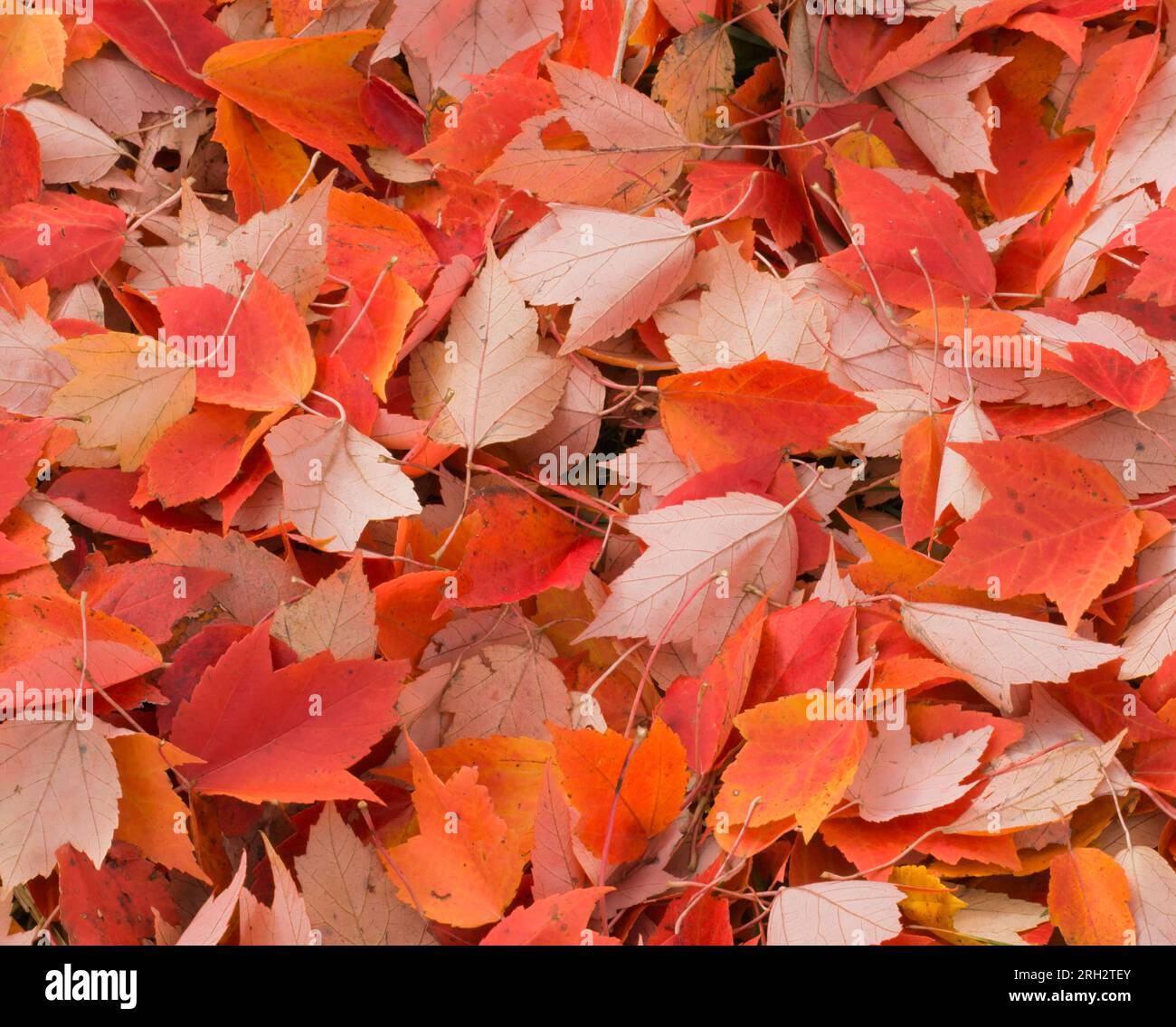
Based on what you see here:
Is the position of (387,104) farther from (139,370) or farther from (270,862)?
(270,862)

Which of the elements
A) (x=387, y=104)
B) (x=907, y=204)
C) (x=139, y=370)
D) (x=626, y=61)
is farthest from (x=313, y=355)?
(x=907, y=204)

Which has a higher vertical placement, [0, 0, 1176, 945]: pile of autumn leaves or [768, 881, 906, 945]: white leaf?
[0, 0, 1176, 945]: pile of autumn leaves

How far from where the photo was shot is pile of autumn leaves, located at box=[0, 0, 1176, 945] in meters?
0.67

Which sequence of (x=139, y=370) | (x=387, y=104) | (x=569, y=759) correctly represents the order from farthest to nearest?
(x=387, y=104), (x=139, y=370), (x=569, y=759)

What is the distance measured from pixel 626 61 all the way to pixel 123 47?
0.40 metres

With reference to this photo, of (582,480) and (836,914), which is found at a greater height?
(582,480)

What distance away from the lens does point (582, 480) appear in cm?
82

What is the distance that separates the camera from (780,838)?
713 mm

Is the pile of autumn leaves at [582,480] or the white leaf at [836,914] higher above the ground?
the pile of autumn leaves at [582,480]

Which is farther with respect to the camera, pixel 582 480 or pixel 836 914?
pixel 582 480

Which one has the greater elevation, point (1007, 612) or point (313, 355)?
point (313, 355)

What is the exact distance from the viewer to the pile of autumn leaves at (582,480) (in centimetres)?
67

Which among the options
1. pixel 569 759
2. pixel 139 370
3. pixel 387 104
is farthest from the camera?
pixel 387 104

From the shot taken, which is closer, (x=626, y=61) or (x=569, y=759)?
(x=569, y=759)
